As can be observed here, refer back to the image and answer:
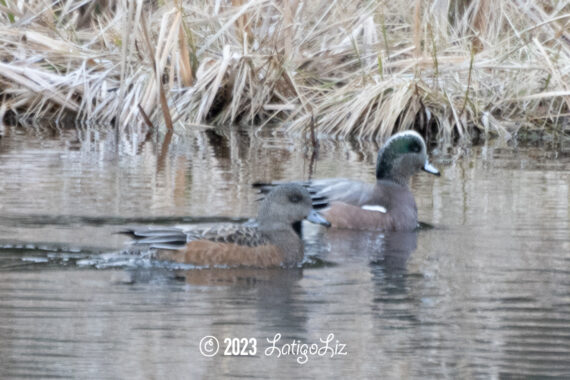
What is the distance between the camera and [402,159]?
28.6 ft

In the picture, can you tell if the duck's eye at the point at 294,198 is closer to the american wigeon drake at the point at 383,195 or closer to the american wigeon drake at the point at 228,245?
the american wigeon drake at the point at 228,245

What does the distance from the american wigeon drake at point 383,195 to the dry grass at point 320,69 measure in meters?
3.66

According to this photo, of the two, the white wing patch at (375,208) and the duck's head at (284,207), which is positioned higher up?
the duck's head at (284,207)

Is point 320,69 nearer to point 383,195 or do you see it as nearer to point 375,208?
point 383,195

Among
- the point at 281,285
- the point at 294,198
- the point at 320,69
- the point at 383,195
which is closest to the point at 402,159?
the point at 383,195

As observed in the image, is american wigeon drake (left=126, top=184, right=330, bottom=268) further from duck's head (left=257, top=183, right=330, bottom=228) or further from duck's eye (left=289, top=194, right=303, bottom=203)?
duck's eye (left=289, top=194, right=303, bottom=203)

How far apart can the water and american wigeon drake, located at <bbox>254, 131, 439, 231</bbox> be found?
8.3 inches

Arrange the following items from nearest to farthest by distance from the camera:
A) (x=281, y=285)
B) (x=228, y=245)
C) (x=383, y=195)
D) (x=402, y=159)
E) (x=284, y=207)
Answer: (x=281, y=285)
(x=228, y=245)
(x=284, y=207)
(x=383, y=195)
(x=402, y=159)

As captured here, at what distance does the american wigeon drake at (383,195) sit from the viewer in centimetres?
815

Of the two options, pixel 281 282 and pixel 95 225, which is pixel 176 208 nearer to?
pixel 95 225

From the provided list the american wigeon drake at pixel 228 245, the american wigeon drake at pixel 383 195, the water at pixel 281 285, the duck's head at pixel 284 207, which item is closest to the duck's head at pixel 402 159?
the american wigeon drake at pixel 383 195

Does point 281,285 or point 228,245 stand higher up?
point 228,245

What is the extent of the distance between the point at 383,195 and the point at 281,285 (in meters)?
2.53

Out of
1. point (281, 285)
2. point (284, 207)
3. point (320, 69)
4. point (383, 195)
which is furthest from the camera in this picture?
point (320, 69)
